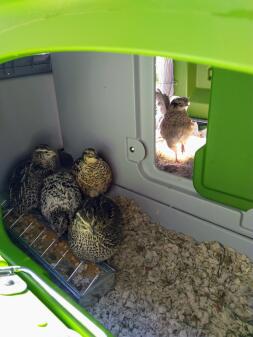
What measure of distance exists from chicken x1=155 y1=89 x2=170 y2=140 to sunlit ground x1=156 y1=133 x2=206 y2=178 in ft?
0.16

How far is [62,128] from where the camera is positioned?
1.31m

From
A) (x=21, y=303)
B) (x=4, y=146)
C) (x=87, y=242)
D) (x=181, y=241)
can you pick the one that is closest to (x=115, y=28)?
(x=21, y=303)

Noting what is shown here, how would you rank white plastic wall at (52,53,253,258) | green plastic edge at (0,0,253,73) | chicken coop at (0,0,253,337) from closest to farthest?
green plastic edge at (0,0,253,73), chicken coop at (0,0,253,337), white plastic wall at (52,53,253,258)

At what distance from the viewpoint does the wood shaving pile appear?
33.0 inches

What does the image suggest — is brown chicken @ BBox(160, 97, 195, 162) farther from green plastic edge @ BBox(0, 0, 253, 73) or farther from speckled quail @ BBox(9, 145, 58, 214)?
green plastic edge @ BBox(0, 0, 253, 73)

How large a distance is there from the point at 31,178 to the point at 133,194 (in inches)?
13.9

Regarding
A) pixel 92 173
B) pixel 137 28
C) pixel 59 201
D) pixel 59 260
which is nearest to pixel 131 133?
pixel 92 173

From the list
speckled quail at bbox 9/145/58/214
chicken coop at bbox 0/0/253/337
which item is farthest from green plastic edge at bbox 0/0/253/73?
speckled quail at bbox 9/145/58/214

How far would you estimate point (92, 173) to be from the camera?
1146 mm

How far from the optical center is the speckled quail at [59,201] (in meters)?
1.05

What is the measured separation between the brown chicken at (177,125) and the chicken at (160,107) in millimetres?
14

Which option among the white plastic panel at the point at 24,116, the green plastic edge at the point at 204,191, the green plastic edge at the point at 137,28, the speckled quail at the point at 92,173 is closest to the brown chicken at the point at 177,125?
the green plastic edge at the point at 204,191

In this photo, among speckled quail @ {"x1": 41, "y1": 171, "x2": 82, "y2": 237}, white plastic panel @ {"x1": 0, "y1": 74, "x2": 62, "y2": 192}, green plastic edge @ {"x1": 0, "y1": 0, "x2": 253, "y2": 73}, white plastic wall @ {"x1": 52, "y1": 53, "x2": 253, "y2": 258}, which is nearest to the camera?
green plastic edge @ {"x1": 0, "y1": 0, "x2": 253, "y2": 73}

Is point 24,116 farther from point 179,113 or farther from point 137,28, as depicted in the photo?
point 137,28
